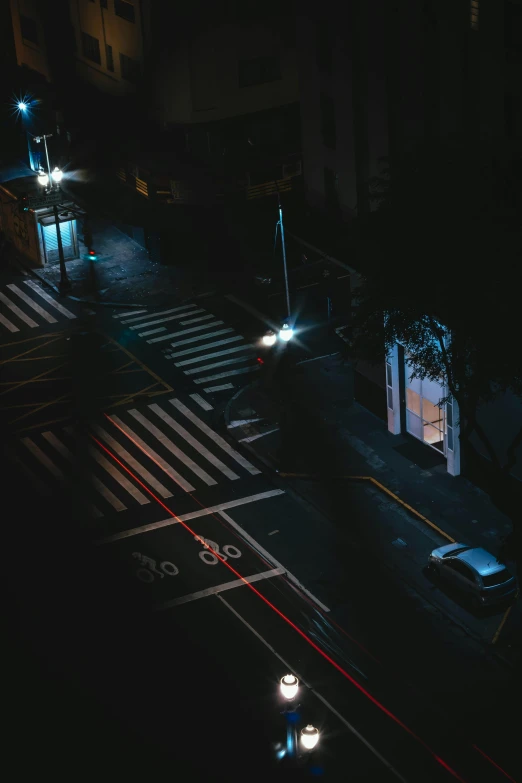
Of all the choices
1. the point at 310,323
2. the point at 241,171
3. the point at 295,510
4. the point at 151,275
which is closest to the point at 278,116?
the point at 241,171

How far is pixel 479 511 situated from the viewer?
143ft

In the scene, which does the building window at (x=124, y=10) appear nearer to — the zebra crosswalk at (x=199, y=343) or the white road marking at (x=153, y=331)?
the zebra crosswalk at (x=199, y=343)

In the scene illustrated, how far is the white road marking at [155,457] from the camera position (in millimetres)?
46562

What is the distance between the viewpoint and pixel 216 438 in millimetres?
49969

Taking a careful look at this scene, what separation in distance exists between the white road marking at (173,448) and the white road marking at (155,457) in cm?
66

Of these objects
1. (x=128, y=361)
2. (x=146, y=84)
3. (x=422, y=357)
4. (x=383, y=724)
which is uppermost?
(x=146, y=84)

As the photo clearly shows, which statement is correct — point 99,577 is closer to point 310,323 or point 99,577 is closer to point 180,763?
point 180,763

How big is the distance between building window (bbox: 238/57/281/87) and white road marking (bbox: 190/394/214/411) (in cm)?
2327

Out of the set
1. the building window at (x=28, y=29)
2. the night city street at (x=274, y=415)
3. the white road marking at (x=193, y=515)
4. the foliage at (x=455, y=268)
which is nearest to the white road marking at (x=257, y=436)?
the night city street at (x=274, y=415)

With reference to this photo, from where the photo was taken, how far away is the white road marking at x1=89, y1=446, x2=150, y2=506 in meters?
45.8

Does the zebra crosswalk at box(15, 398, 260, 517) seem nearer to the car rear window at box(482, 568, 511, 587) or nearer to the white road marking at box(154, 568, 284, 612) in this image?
the white road marking at box(154, 568, 284, 612)

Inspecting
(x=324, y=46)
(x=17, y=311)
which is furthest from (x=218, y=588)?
(x=17, y=311)

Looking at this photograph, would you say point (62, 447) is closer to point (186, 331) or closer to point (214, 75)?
point (186, 331)

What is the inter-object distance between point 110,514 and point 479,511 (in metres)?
14.2
